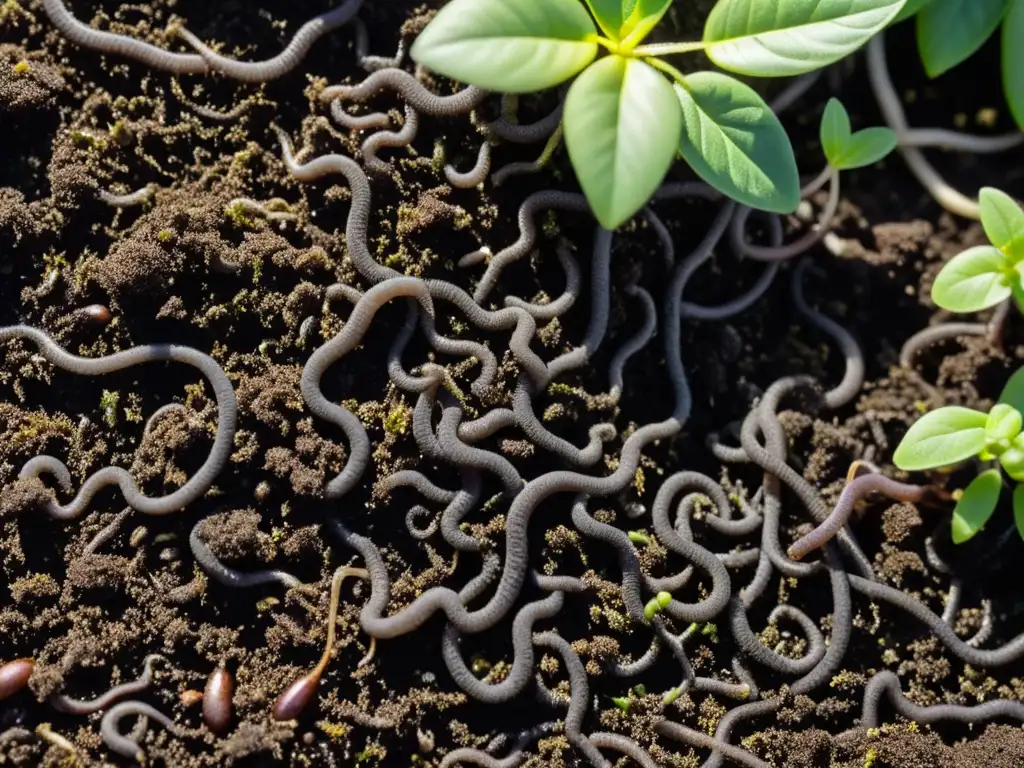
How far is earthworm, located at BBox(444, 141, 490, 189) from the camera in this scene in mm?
3574

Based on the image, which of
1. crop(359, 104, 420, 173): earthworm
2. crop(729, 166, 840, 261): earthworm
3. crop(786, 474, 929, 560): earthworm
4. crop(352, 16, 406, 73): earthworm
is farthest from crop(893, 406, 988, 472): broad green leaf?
crop(352, 16, 406, 73): earthworm

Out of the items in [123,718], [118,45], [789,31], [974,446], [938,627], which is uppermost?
[789,31]

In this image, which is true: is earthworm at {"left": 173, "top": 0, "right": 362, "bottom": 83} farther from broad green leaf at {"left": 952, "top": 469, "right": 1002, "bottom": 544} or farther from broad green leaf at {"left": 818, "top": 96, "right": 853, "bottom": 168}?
broad green leaf at {"left": 952, "top": 469, "right": 1002, "bottom": 544}

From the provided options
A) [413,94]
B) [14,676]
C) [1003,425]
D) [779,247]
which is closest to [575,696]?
[1003,425]

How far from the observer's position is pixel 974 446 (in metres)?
3.33

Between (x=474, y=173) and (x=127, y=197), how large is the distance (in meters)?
1.32

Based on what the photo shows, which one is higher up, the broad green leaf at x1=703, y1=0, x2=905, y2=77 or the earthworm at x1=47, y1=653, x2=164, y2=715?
the broad green leaf at x1=703, y1=0, x2=905, y2=77

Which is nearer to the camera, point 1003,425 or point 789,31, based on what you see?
point 789,31

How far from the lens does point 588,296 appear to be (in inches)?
145

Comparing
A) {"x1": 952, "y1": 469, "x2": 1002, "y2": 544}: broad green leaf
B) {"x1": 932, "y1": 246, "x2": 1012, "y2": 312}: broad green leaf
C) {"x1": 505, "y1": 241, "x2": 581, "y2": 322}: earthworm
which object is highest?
{"x1": 932, "y1": 246, "x2": 1012, "y2": 312}: broad green leaf

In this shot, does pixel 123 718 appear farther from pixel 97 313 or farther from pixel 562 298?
pixel 562 298

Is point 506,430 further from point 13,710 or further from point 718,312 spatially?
point 13,710

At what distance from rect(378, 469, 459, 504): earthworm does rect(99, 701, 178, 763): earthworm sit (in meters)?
1.08

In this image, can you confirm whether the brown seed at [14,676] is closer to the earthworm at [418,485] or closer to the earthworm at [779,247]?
the earthworm at [418,485]
